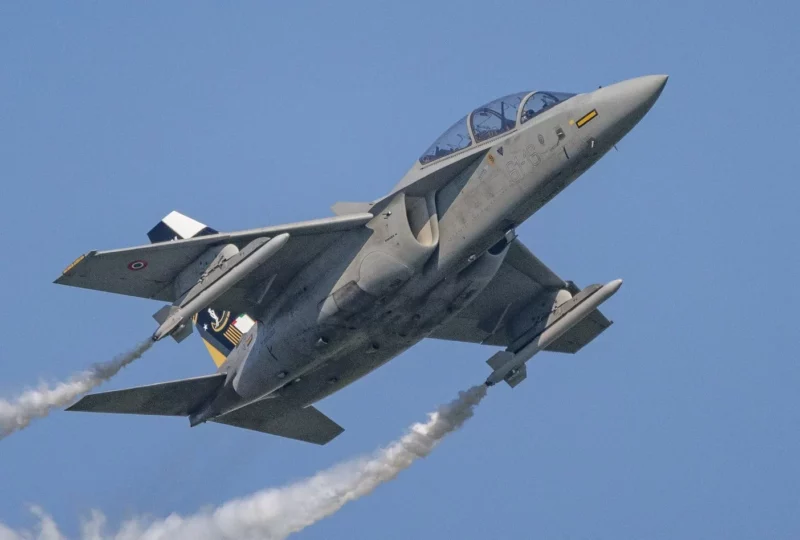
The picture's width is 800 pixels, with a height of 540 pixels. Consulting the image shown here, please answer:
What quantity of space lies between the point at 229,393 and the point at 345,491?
401 centimetres

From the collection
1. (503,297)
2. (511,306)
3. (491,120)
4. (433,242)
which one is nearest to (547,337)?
(511,306)

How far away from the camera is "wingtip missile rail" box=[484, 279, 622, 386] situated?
27.9 m

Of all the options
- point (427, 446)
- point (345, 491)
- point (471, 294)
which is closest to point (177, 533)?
point (345, 491)

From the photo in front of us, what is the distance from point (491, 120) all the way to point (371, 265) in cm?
353

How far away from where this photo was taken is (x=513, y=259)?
2934cm

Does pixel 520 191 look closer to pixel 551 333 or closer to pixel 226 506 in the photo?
pixel 551 333

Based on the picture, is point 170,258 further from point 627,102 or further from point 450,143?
point 627,102

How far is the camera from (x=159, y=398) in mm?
27766

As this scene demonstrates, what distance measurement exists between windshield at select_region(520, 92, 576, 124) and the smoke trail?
8.56m

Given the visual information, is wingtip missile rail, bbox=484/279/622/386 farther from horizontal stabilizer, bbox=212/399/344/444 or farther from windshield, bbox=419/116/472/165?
windshield, bbox=419/116/472/165

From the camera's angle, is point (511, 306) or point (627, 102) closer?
point (627, 102)

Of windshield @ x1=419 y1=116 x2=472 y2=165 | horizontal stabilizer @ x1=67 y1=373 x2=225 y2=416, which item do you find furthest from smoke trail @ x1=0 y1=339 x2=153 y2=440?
windshield @ x1=419 y1=116 x2=472 y2=165

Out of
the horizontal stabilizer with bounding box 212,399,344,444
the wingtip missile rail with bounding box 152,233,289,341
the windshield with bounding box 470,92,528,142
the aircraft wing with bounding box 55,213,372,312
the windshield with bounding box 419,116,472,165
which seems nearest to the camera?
the wingtip missile rail with bounding box 152,233,289,341

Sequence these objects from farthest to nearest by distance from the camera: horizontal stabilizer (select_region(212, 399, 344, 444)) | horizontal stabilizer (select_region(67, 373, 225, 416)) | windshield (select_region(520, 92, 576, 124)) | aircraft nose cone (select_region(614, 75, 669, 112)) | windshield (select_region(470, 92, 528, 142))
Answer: horizontal stabilizer (select_region(212, 399, 344, 444)) < horizontal stabilizer (select_region(67, 373, 225, 416)) < windshield (select_region(470, 92, 528, 142)) < windshield (select_region(520, 92, 576, 124)) < aircraft nose cone (select_region(614, 75, 669, 112))
